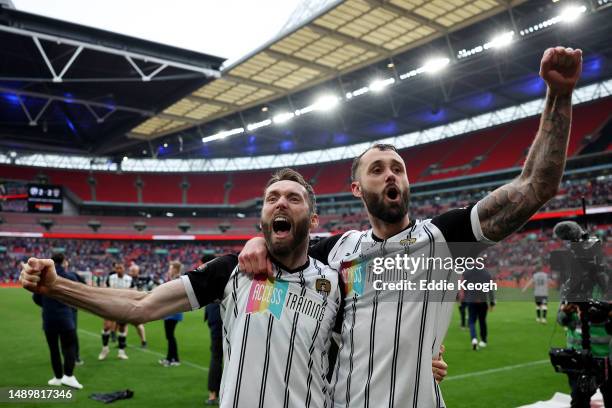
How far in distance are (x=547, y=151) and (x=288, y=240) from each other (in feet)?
4.12

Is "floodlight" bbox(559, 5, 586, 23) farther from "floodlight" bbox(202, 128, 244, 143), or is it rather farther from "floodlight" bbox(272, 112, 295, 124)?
"floodlight" bbox(202, 128, 244, 143)

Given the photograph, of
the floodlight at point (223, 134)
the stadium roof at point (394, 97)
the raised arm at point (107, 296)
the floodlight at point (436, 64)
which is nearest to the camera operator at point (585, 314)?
the raised arm at point (107, 296)

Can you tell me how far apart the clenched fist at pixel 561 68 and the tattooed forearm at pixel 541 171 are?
0.18 ft

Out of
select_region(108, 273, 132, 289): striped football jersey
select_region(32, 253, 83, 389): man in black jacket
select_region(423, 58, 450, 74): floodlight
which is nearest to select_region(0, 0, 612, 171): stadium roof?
select_region(423, 58, 450, 74): floodlight

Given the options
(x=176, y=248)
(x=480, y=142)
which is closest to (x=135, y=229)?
(x=176, y=248)

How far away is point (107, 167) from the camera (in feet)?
184

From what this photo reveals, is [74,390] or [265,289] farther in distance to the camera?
[74,390]

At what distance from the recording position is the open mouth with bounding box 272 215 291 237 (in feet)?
8.14

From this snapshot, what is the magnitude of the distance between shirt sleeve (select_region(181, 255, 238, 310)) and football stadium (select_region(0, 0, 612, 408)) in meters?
0.01

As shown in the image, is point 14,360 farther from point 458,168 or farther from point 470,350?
point 458,168

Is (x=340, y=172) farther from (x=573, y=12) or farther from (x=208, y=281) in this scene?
(x=208, y=281)

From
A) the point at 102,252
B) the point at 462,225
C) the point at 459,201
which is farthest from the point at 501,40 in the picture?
the point at 102,252

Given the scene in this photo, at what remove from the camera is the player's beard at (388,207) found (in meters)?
2.47

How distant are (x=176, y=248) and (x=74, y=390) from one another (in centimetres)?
4875
